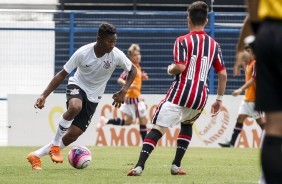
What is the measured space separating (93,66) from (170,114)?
5.99 feet

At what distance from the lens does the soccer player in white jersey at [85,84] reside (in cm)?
1116

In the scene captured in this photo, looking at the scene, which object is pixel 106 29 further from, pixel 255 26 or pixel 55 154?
pixel 255 26

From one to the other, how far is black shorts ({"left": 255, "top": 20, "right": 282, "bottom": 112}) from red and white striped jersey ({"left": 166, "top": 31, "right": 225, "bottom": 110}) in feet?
16.6

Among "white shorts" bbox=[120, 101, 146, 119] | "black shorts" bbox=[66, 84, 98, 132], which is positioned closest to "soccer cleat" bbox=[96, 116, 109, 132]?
"white shorts" bbox=[120, 101, 146, 119]

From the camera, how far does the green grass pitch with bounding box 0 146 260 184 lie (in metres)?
9.47

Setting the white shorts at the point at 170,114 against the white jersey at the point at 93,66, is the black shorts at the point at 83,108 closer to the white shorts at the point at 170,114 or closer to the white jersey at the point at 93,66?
the white jersey at the point at 93,66

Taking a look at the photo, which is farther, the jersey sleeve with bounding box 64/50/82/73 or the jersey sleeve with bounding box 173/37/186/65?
the jersey sleeve with bounding box 64/50/82/73

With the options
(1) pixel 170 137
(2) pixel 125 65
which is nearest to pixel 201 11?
(2) pixel 125 65

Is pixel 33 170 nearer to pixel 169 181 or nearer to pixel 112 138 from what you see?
pixel 169 181

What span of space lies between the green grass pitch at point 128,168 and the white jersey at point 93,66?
1.04m

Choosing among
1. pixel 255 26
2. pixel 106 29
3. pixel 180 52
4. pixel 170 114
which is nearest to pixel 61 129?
pixel 106 29

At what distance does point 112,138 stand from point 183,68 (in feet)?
34.2

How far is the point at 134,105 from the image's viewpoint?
792 inches

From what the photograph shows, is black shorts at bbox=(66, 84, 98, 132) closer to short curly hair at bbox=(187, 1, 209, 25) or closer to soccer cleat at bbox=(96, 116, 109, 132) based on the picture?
short curly hair at bbox=(187, 1, 209, 25)
